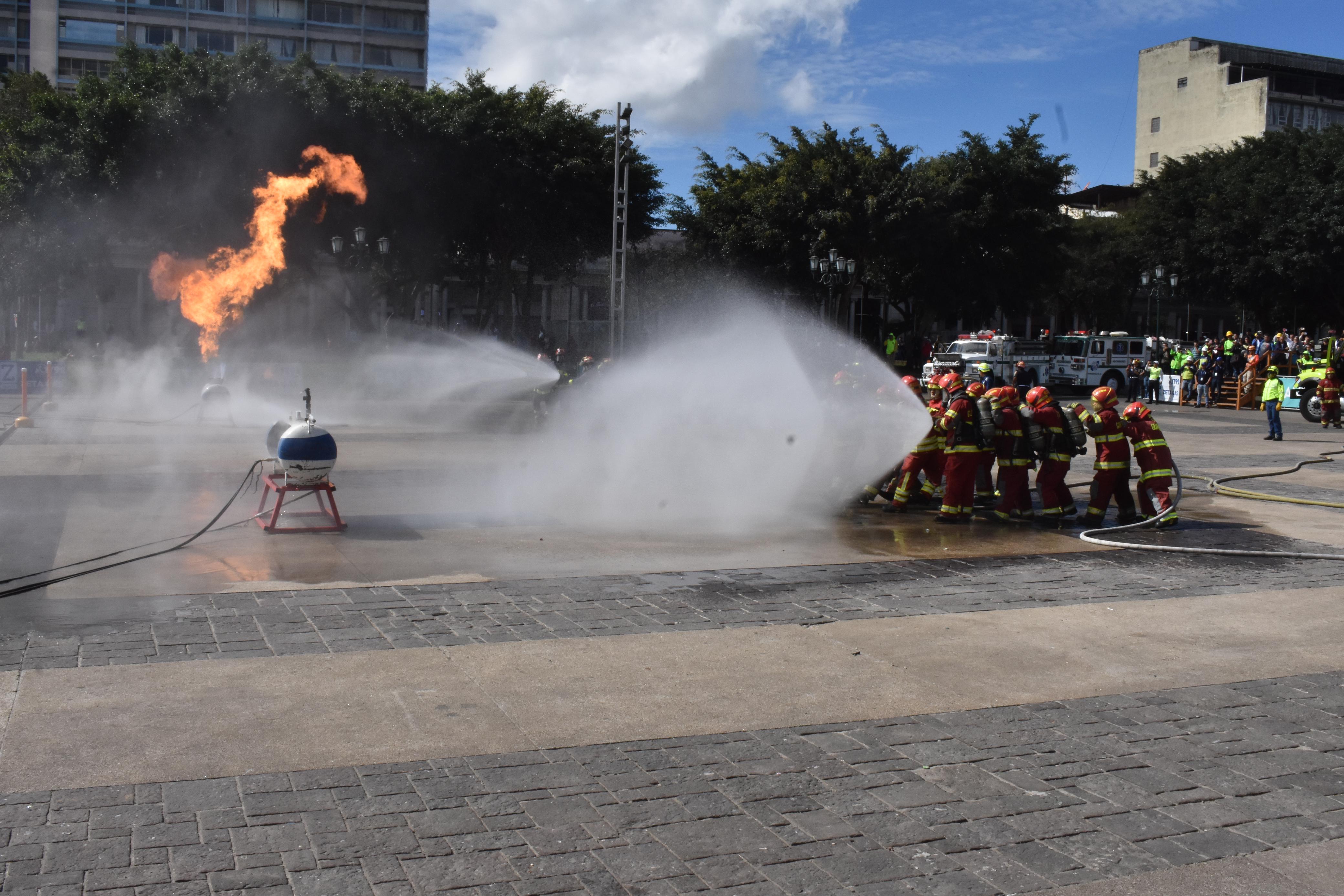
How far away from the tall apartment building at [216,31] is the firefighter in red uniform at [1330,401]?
51.3 metres

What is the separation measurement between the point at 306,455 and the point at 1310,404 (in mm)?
25620

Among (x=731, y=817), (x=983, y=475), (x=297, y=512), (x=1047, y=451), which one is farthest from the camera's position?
(x=983, y=475)

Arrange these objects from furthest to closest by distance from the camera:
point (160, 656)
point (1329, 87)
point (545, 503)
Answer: point (1329, 87) < point (545, 503) < point (160, 656)

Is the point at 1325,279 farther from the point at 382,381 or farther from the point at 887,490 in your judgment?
the point at 887,490

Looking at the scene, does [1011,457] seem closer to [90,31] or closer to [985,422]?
[985,422]

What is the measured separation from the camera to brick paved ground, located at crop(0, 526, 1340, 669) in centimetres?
632

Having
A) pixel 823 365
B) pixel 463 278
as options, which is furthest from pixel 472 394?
pixel 823 365

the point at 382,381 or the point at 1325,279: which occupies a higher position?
the point at 1325,279

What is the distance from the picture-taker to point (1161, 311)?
67625 mm

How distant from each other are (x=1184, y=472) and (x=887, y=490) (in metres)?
5.93

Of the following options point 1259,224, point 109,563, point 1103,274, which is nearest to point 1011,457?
point 109,563

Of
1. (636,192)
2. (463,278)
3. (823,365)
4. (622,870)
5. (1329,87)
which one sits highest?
(1329,87)

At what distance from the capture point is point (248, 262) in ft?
78.6

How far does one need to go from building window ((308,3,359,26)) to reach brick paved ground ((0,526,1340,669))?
68.9 metres
